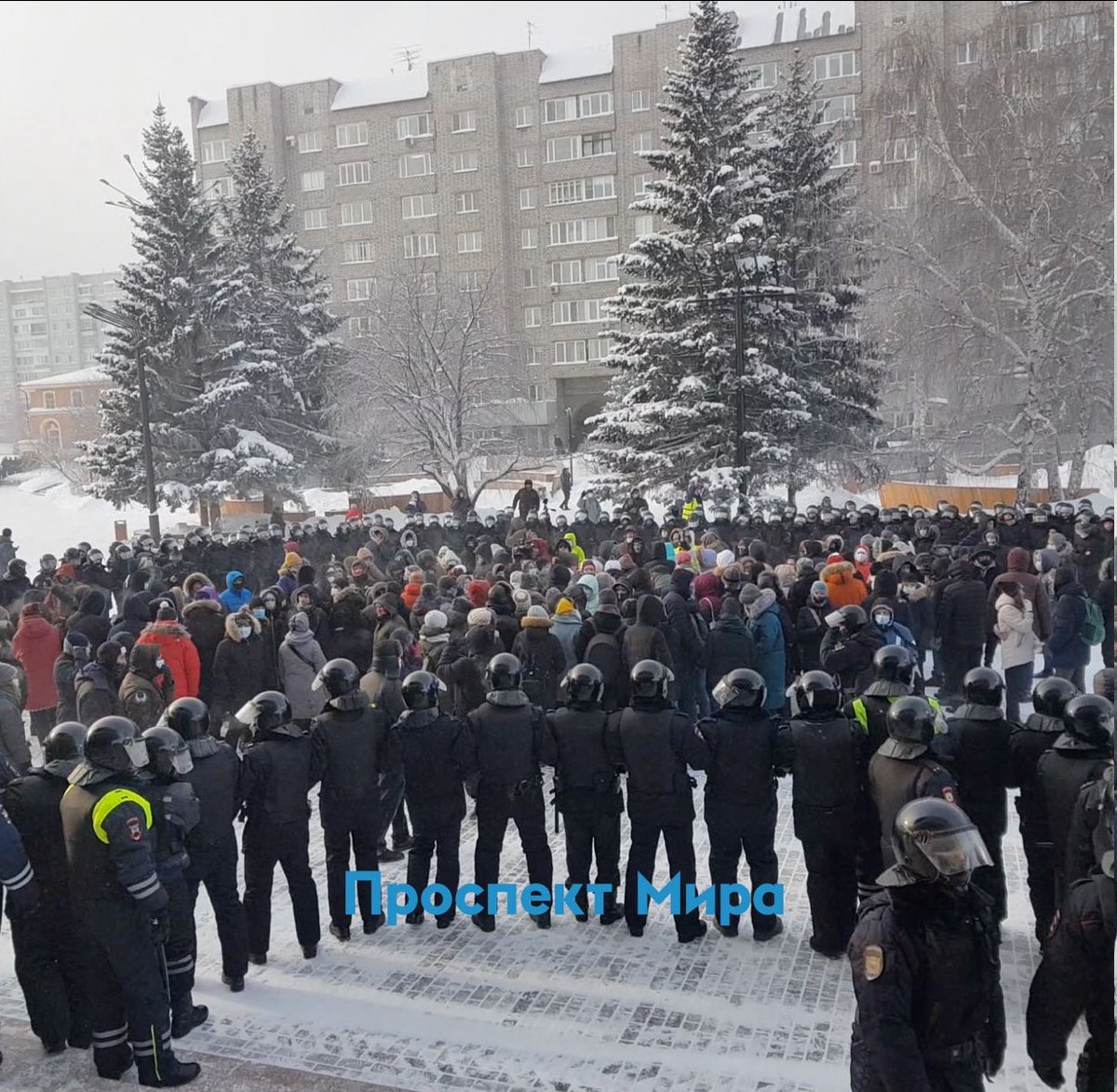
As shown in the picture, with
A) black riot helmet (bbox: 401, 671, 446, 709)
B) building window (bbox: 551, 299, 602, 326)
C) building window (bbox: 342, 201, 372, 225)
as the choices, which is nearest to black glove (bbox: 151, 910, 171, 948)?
black riot helmet (bbox: 401, 671, 446, 709)

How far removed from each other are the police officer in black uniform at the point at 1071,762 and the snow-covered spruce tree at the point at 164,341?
83.6 feet

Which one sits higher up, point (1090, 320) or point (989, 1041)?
point (1090, 320)

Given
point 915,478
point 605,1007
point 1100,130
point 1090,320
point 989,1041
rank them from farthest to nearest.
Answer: point 915,478 → point 1090,320 → point 1100,130 → point 605,1007 → point 989,1041

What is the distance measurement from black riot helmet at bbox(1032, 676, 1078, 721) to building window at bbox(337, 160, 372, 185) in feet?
90.4

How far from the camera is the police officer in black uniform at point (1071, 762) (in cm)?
460

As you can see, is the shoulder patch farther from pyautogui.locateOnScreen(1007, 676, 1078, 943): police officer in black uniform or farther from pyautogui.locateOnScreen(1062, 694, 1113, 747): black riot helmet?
pyautogui.locateOnScreen(1007, 676, 1078, 943): police officer in black uniform

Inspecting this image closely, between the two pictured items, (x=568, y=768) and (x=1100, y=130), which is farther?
(x=1100, y=130)

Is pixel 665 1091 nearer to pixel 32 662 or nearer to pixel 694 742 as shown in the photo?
pixel 694 742

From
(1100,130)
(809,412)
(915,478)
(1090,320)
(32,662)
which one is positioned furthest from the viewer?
(915,478)

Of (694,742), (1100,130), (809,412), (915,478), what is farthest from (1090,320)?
(694,742)

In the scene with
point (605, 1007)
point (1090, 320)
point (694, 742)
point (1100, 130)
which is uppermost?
point (1100, 130)

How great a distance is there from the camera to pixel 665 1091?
4441 millimetres

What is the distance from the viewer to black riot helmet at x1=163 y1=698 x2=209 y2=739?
5.27 meters

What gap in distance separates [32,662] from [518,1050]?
6.48 metres
